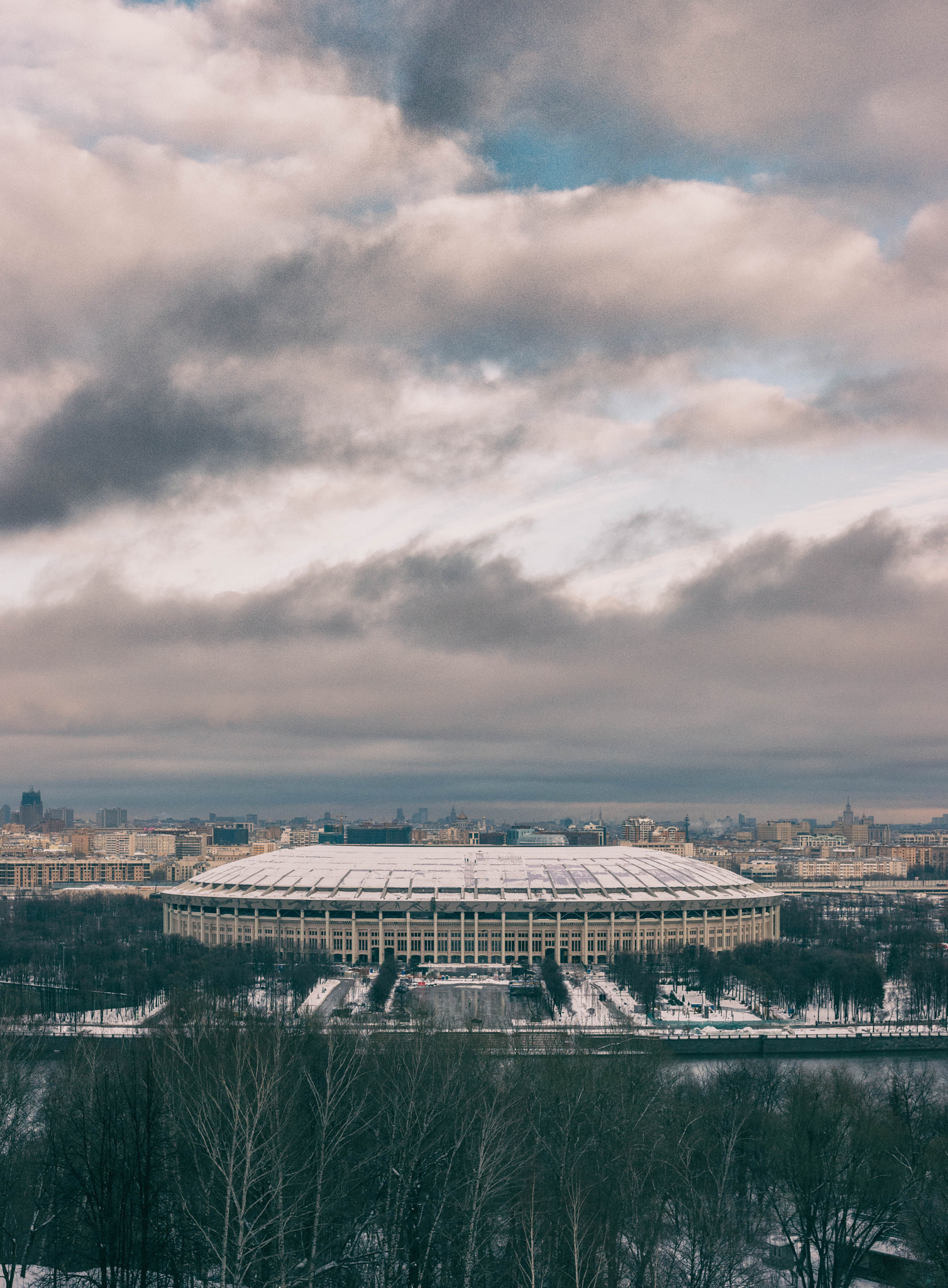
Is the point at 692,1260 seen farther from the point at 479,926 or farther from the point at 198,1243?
the point at 479,926

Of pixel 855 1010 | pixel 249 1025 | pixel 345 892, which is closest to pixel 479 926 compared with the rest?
pixel 345 892

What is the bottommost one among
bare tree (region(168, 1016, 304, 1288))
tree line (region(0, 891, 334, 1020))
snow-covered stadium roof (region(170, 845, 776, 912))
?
tree line (region(0, 891, 334, 1020))

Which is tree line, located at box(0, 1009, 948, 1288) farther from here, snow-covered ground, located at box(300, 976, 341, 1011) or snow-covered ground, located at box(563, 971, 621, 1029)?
snow-covered ground, located at box(300, 976, 341, 1011)

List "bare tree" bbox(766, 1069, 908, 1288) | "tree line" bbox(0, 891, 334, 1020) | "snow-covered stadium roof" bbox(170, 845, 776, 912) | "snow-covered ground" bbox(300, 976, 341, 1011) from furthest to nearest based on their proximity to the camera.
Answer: "snow-covered stadium roof" bbox(170, 845, 776, 912), "snow-covered ground" bbox(300, 976, 341, 1011), "tree line" bbox(0, 891, 334, 1020), "bare tree" bbox(766, 1069, 908, 1288)

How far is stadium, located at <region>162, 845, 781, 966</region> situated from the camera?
336 ft

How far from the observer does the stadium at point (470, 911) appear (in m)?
102

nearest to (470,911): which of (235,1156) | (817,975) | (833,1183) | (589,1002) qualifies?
(589,1002)

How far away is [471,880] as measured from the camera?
365ft

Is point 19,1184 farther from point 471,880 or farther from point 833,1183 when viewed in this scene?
point 471,880

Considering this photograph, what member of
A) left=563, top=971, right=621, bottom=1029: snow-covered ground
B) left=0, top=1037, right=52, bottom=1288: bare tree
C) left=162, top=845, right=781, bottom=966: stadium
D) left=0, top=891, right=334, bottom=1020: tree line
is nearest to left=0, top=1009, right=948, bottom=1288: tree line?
left=0, top=1037, right=52, bottom=1288: bare tree

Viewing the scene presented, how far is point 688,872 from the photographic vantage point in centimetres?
11738

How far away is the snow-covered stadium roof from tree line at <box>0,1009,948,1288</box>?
6353 centimetres

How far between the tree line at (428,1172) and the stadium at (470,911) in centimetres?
6068

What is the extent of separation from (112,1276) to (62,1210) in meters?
8.09
